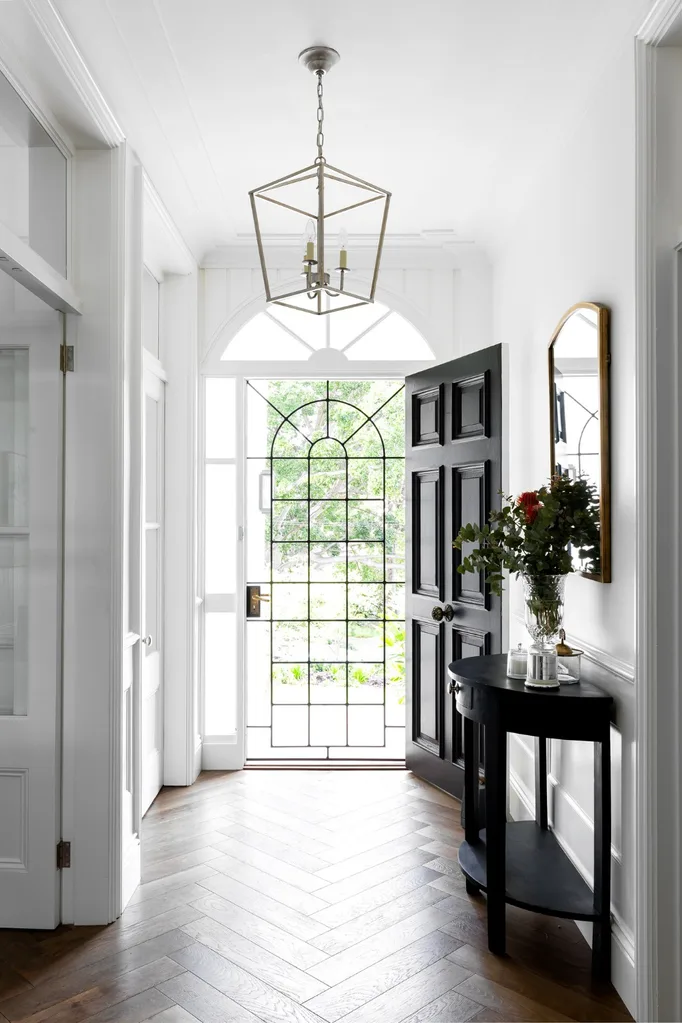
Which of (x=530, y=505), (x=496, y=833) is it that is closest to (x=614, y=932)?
(x=496, y=833)

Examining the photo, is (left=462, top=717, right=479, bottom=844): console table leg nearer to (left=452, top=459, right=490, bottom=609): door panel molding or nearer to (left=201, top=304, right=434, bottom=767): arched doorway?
(left=452, top=459, right=490, bottom=609): door panel molding

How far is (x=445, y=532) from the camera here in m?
3.93

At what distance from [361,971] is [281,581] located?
2791 millimetres

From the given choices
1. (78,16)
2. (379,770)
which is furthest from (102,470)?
(379,770)

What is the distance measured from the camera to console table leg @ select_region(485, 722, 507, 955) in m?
2.45

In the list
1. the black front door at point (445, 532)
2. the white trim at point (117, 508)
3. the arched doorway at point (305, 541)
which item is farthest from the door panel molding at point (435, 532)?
the white trim at point (117, 508)

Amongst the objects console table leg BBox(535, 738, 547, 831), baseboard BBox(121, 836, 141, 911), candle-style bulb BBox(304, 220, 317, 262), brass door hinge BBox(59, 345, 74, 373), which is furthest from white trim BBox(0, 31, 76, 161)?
console table leg BBox(535, 738, 547, 831)

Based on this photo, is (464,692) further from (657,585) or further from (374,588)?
(374,588)

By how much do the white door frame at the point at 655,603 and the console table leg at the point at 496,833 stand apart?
45 cm

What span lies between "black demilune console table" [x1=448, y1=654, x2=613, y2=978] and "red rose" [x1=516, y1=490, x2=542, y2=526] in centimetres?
54

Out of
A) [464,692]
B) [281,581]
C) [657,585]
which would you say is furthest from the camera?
[281,581]

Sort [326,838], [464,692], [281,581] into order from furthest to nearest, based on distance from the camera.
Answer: [281,581]
[326,838]
[464,692]

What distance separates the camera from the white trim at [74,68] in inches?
79.8

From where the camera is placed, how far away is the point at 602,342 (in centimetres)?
247
